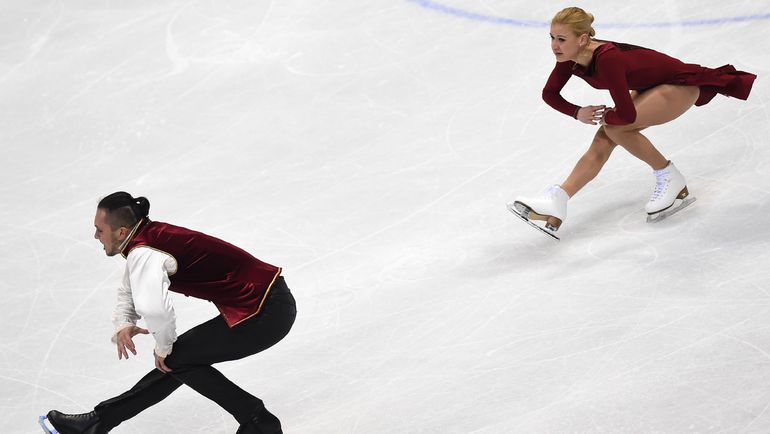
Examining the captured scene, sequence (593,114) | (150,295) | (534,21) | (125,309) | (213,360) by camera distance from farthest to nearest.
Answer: (534,21), (593,114), (213,360), (125,309), (150,295)

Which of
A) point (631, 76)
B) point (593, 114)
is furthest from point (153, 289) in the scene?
point (631, 76)

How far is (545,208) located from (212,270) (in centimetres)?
198

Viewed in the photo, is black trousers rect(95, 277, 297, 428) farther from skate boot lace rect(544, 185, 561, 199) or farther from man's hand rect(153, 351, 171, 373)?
skate boot lace rect(544, 185, 561, 199)

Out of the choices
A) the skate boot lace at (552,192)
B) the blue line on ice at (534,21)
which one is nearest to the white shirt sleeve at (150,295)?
the skate boot lace at (552,192)

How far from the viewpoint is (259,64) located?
771 cm

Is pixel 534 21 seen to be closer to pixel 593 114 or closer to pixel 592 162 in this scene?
pixel 592 162

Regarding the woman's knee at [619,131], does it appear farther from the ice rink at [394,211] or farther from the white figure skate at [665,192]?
the ice rink at [394,211]

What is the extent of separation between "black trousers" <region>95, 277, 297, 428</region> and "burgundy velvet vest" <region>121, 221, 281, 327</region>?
0.16ft

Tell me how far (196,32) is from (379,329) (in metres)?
4.54

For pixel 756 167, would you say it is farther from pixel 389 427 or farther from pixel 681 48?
pixel 389 427

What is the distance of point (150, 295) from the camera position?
3314 millimetres

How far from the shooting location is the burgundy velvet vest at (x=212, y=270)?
11.4ft

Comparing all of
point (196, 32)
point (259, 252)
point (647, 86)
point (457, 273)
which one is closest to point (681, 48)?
point (647, 86)

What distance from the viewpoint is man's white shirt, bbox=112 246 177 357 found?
131 inches
